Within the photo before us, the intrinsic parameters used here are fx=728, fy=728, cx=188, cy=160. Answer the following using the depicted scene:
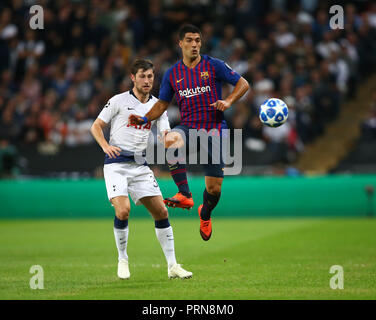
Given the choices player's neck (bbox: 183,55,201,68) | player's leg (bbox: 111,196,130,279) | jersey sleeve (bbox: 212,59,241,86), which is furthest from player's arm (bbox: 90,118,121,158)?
jersey sleeve (bbox: 212,59,241,86)

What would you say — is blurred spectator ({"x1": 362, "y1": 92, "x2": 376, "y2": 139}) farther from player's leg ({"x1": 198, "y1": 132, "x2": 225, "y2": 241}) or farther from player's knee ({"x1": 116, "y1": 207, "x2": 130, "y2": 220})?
A: player's knee ({"x1": 116, "y1": 207, "x2": 130, "y2": 220})

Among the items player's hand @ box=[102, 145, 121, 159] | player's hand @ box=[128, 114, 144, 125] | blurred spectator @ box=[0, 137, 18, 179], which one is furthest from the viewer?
blurred spectator @ box=[0, 137, 18, 179]

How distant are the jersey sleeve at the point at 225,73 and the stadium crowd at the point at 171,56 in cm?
982

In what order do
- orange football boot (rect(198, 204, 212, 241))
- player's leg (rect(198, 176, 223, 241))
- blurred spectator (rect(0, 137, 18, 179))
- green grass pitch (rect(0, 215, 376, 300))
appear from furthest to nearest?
blurred spectator (rect(0, 137, 18, 179))
orange football boot (rect(198, 204, 212, 241))
player's leg (rect(198, 176, 223, 241))
green grass pitch (rect(0, 215, 376, 300))

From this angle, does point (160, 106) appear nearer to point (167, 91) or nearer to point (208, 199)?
point (167, 91)

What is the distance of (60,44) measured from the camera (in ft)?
75.3

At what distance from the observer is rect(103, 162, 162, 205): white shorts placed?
29.8ft

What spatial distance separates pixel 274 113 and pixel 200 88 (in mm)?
984

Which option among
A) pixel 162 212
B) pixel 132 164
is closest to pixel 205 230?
pixel 162 212

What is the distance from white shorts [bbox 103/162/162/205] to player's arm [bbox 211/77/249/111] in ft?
4.24

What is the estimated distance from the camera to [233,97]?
29.1ft

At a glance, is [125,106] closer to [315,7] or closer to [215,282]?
[215,282]
